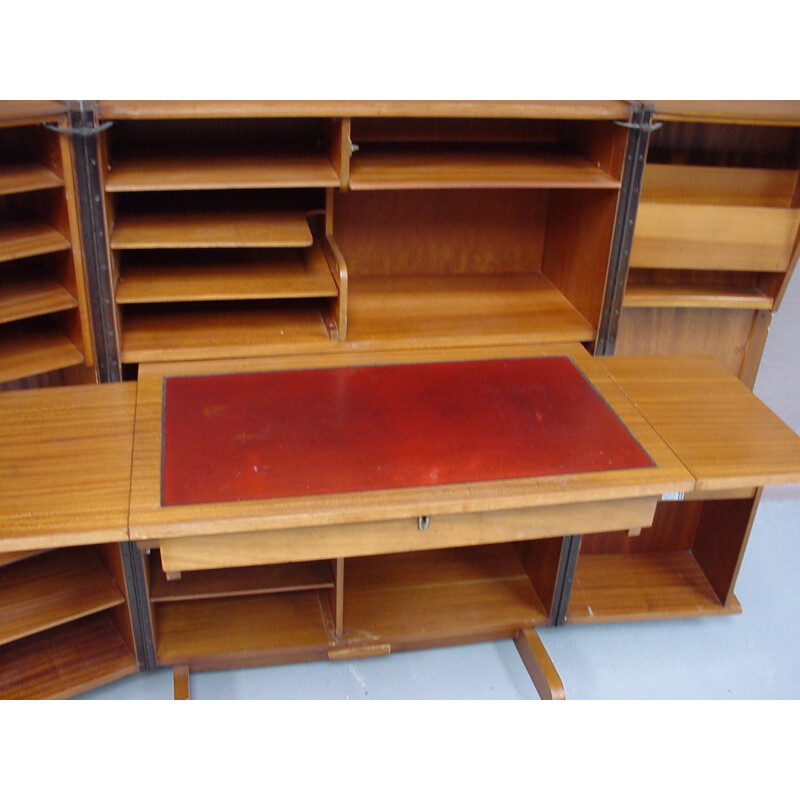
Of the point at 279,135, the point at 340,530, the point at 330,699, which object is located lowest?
the point at 330,699

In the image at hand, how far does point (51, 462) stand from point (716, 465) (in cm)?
155

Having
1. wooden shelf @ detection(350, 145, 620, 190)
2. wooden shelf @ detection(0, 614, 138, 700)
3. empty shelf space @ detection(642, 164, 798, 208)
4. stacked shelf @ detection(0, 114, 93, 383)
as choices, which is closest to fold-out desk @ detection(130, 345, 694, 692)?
wooden shelf @ detection(0, 614, 138, 700)

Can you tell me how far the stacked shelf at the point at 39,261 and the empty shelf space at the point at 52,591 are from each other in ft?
1.83

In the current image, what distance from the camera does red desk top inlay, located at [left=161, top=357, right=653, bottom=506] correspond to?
190 centimetres

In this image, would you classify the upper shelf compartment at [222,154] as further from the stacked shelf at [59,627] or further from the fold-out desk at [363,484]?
the stacked shelf at [59,627]

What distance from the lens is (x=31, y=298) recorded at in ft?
7.18

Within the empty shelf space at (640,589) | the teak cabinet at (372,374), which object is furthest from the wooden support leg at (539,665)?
the empty shelf space at (640,589)

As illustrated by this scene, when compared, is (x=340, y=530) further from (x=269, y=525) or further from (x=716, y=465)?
(x=716, y=465)

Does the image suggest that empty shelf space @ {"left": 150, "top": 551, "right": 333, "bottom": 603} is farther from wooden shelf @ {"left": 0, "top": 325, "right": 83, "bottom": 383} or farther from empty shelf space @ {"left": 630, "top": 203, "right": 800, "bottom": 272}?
empty shelf space @ {"left": 630, "top": 203, "right": 800, "bottom": 272}

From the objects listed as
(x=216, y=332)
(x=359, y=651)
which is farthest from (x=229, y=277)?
(x=359, y=651)

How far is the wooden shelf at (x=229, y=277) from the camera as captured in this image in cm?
227

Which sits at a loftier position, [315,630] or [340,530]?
[340,530]

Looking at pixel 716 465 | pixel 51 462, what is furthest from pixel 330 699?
pixel 716 465

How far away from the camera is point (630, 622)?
2.73 m
